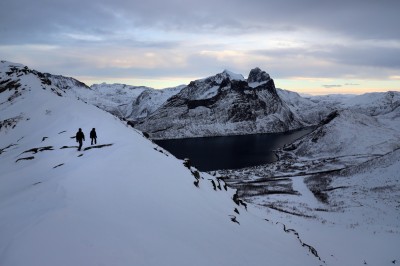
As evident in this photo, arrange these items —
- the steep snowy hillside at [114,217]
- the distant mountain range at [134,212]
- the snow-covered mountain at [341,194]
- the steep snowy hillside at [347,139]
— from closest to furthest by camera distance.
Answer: the steep snowy hillside at [114,217] < the distant mountain range at [134,212] < the snow-covered mountain at [341,194] < the steep snowy hillside at [347,139]

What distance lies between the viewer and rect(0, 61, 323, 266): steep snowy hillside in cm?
1168

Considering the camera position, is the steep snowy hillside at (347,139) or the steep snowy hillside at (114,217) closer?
the steep snowy hillside at (114,217)

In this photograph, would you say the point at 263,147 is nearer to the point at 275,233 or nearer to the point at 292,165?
the point at 292,165

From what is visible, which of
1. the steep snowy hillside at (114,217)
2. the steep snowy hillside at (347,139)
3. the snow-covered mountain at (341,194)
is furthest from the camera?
the steep snowy hillside at (347,139)

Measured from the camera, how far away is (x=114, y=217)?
47.7 feet

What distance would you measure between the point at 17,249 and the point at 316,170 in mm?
104015

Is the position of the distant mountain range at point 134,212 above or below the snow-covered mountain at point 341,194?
above

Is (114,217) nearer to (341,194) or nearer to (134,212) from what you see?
(134,212)

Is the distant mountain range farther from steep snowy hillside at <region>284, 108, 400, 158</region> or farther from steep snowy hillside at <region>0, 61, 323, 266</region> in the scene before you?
steep snowy hillside at <region>284, 108, 400, 158</region>

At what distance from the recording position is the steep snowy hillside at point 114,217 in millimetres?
11680

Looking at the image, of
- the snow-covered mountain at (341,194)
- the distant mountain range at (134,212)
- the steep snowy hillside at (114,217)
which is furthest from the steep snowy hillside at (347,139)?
the steep snowy hillside at (114,217)

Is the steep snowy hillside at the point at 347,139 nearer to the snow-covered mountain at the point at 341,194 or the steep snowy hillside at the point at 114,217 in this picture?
the snow-covered mountain at the point at 341,194

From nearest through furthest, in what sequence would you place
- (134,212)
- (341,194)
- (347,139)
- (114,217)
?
1. (114,217)
2. (134,212)
3. (341,194)
4. (347,139)

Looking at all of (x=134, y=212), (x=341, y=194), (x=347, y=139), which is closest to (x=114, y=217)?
(x=134, y=212)
